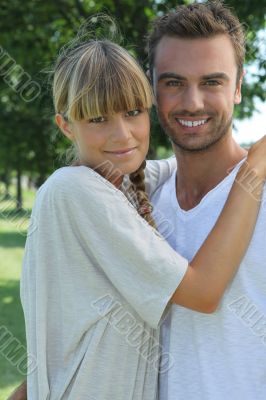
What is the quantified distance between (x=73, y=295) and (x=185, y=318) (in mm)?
402

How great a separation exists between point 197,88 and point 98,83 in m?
0.47

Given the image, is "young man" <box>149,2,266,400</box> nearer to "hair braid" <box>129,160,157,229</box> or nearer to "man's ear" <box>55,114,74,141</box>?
"hair braid" <box>129,160,157,229</box>

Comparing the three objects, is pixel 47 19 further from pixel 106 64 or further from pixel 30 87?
pixel 106 64

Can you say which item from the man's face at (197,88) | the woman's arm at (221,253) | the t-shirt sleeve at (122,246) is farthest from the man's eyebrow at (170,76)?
the t-shirt sleeve at (122,246)

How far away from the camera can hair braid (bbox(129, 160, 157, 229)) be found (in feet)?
7.88

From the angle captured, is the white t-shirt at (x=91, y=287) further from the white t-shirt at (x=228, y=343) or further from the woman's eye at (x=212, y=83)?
the woman's eye at (x=212, y=83)

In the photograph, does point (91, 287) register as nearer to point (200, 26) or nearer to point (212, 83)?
point (212, 83)

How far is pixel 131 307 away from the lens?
2191 mm

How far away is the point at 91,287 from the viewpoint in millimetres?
2154

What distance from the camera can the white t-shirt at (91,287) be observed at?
6.93 feet

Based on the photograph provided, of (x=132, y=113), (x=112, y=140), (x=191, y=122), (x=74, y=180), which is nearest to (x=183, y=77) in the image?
(x=191, y=122)

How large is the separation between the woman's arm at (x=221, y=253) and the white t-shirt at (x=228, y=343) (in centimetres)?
5

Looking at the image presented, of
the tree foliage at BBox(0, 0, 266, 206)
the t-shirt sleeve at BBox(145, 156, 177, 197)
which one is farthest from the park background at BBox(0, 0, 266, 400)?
the t-shirt sleeve at BBox(145, 156, 177, 197)

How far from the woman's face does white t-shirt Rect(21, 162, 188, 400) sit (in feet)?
0.52
